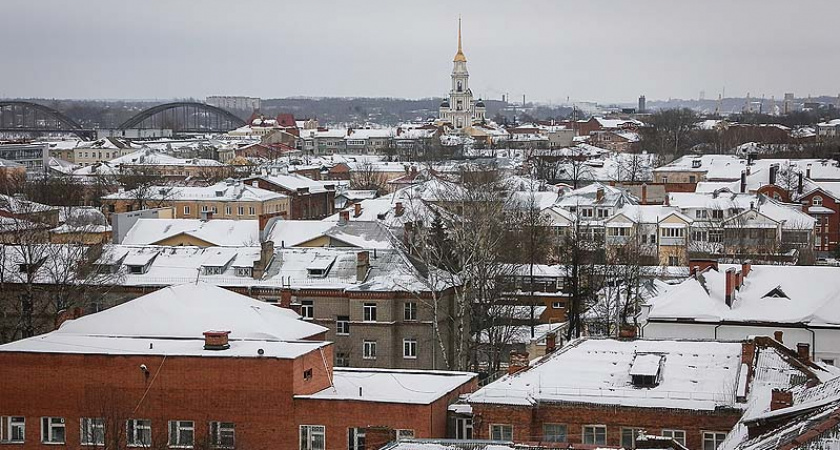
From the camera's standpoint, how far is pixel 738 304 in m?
42.2

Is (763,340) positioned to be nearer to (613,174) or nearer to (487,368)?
(487,368)

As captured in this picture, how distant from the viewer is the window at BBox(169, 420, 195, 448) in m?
31.7

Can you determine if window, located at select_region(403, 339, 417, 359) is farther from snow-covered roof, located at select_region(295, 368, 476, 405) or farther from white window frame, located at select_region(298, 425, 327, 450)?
white window frame, located at select_region(298, 425, 327, 450)

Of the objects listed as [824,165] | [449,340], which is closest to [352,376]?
[449,340]

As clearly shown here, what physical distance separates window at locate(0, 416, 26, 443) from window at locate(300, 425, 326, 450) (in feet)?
22.2

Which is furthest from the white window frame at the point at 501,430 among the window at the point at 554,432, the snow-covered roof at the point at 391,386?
the snow-covered roof at the point at 391,386

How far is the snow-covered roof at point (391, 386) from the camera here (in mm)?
31016

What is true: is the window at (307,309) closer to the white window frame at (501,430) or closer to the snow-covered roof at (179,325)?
the snow-covered roof at (179,325)

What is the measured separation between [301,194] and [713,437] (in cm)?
7319

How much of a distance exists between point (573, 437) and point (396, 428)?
→ 12.9ft

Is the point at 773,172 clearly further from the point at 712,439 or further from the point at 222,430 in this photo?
the point at 222,430

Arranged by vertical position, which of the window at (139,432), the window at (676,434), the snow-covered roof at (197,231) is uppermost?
the snow-covered roof at (197,231)

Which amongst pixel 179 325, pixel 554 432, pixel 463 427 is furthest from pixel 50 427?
pixel 554 432

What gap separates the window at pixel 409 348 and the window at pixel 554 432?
18.4 metres
